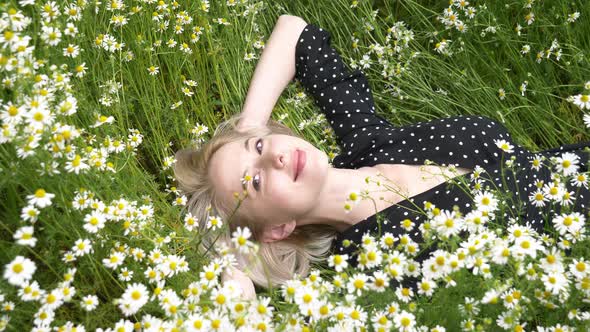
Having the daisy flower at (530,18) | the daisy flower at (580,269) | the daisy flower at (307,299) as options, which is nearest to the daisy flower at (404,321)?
the daisy flower at (307,299)

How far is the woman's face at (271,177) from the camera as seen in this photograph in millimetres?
2891

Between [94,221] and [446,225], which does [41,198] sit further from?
[446,225]

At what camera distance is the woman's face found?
2.89m

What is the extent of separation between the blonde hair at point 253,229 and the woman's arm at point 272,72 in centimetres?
17

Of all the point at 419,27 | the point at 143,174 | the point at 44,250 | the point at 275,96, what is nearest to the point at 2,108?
the point at 44,250

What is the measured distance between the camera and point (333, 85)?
373 cm

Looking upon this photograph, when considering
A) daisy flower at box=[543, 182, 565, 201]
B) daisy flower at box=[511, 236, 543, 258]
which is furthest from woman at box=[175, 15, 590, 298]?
daisy flower at box=[511, 236, 543, 258]

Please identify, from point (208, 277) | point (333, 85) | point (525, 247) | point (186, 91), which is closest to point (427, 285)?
point (525, 247)

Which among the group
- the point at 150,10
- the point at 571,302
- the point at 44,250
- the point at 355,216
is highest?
the point at 150,10

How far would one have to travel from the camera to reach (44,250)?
233 cm

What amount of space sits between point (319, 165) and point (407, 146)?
67 cm

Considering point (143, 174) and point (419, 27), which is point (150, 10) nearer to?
point (143, 174)

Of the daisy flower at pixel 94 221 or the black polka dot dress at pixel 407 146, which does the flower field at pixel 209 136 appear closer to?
the daisy flower at pixel 94 221

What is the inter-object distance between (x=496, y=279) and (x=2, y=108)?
1.83m
